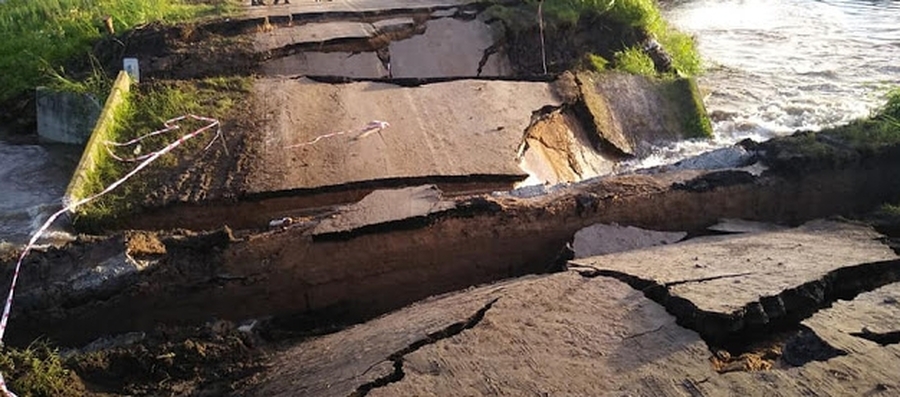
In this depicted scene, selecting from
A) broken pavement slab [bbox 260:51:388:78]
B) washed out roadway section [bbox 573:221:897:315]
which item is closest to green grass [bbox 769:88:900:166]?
washed out roadway section [bbox 573:221:897:315]

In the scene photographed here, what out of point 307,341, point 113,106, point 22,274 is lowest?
point 307,341

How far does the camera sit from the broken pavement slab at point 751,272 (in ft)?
11.8

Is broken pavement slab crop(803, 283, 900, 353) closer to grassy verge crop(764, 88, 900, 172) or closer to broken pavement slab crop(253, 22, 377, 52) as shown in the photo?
grassy verge crop(764, 88, 900, 172)

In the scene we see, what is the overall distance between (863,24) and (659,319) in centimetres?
1172

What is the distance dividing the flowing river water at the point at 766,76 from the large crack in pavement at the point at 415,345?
3.87 metres

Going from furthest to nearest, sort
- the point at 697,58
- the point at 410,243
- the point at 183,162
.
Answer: the point at 697,58, the point at 183,162, the point at 410,243

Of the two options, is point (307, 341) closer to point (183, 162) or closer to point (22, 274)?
point (22, 274)

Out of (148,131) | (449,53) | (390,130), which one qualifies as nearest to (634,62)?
(449,53)

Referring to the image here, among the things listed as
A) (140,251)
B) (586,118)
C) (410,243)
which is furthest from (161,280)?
(586,118)

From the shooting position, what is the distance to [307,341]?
4.16 m

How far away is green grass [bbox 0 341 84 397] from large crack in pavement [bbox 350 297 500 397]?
56.0 inches

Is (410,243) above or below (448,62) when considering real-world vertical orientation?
below

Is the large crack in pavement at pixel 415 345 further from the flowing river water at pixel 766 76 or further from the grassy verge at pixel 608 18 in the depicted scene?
the grassy verge at pixel 608 18

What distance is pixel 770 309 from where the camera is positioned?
363 cm
